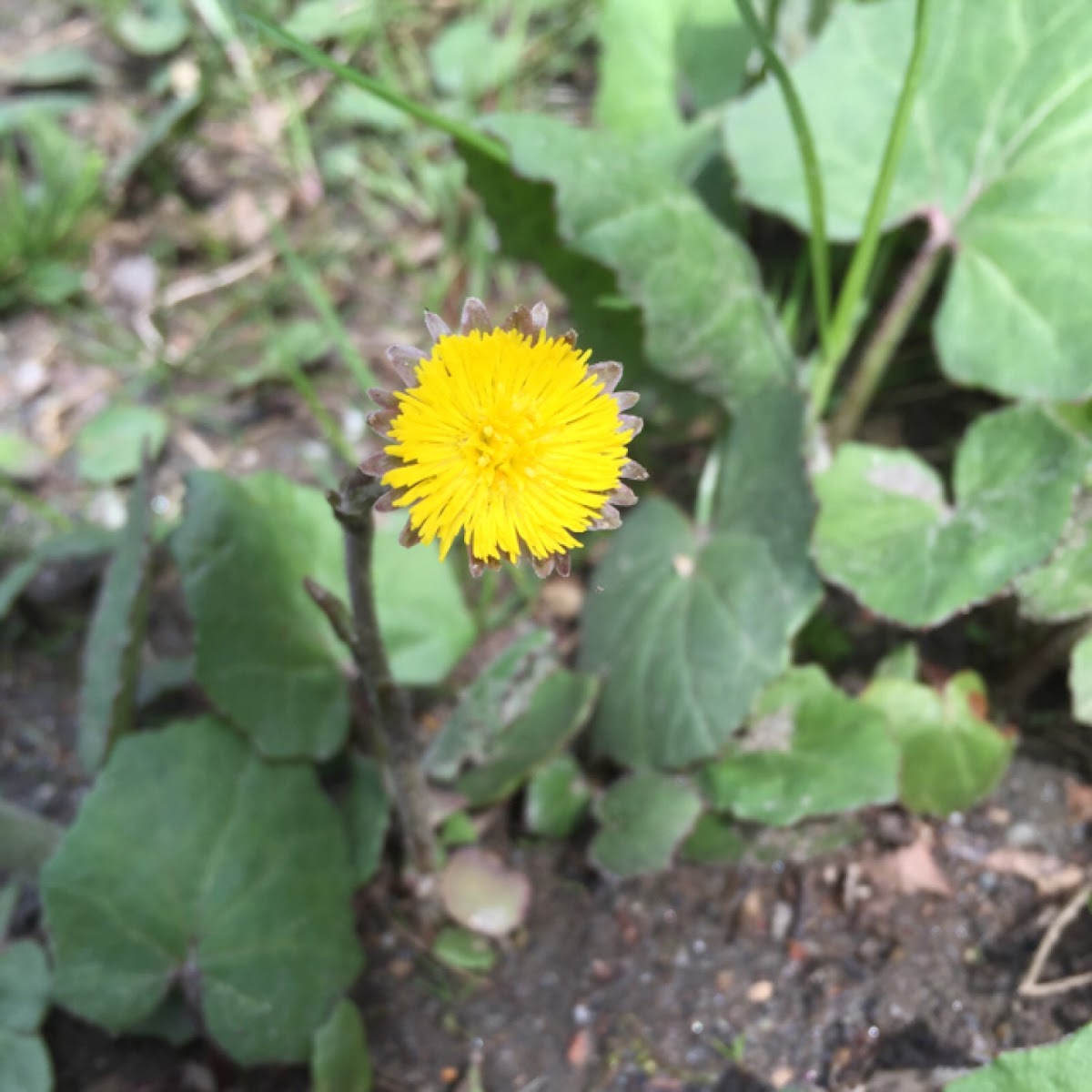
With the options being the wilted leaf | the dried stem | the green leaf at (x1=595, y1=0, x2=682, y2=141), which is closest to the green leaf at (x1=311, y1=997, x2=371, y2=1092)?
the wilted leaf

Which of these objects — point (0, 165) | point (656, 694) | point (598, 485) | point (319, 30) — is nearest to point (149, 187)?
point (0, 165)

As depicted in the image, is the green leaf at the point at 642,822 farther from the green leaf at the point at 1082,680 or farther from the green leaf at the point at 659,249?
the green leaf at the point at 659,249

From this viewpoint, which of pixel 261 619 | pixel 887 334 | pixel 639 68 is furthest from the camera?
pixel 639 68

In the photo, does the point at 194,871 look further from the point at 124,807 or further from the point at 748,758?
the point at 748,758

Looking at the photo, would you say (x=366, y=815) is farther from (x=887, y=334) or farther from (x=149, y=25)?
(x=149, y=25)

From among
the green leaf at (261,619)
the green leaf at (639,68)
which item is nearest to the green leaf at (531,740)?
the green leaf at (261,619)

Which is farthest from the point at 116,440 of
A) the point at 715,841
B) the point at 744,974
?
the point at 744,974
